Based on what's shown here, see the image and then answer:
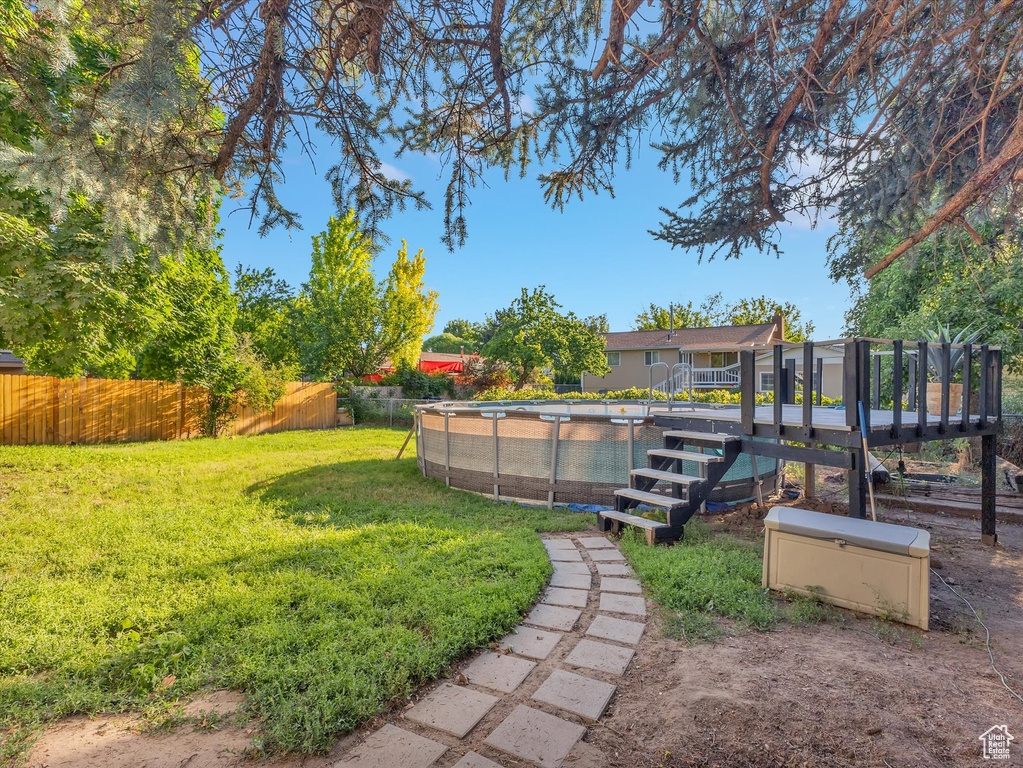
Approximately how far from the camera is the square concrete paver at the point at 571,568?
370 centimetres

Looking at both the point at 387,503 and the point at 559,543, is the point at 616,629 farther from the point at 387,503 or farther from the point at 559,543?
the point at 387,503

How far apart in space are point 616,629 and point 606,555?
1.32m

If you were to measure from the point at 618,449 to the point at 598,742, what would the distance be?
3883mm

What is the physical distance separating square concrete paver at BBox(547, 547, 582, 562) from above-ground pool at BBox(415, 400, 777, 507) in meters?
1.53

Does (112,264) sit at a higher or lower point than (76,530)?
higher

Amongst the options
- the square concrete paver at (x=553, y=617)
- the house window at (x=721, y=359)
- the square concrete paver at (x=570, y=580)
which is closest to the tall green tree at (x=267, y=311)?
the square concrete paver at (x=570, y=580)

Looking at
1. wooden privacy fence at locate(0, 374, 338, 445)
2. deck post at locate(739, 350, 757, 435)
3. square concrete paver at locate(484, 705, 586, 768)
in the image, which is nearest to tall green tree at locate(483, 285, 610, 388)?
wooden privacy fence at locate(0, 374, 338, 445)

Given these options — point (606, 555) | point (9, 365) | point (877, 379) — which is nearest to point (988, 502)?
point (877, 379)

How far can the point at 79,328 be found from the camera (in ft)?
20.9

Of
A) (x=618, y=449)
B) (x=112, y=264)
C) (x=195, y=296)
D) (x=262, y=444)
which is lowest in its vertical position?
(x=262, y=444)

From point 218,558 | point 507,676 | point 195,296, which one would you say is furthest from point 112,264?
point 195,296

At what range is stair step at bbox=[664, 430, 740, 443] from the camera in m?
4.14

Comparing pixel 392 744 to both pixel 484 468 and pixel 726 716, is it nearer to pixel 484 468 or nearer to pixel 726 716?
pixel 726 716

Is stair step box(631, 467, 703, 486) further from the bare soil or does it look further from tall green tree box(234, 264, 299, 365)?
tall green tree box(234, 264, 299, 365)
